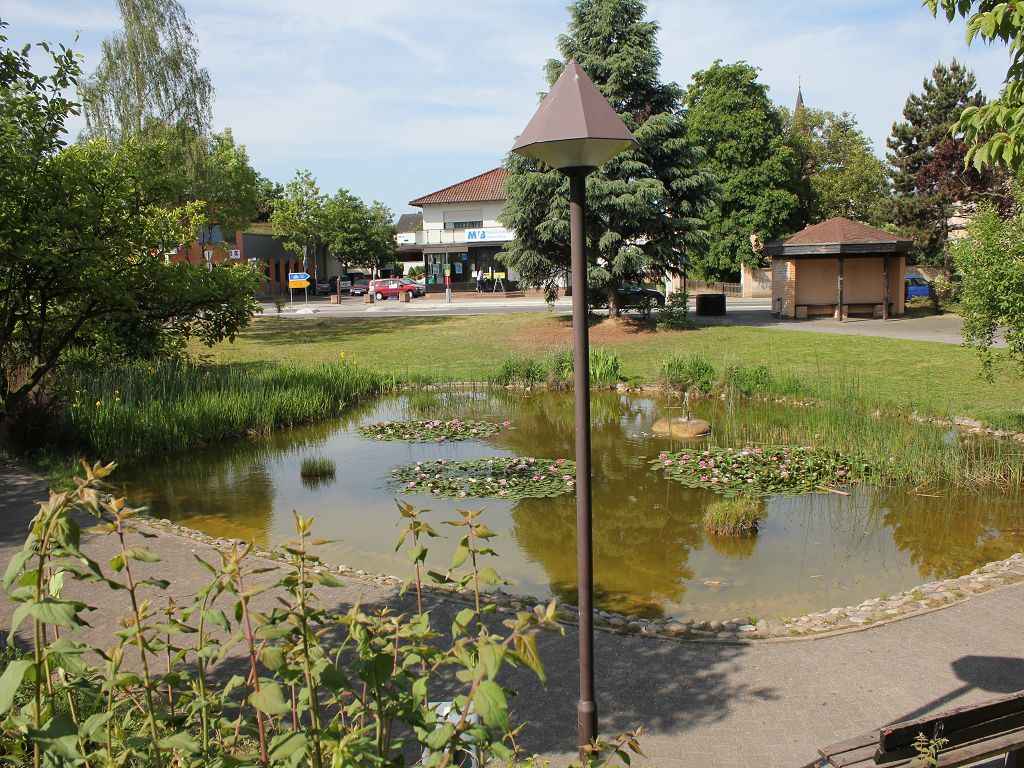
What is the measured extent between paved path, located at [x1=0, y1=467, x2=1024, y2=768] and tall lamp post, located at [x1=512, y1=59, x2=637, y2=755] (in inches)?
40.8

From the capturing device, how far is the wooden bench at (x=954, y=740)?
358cm

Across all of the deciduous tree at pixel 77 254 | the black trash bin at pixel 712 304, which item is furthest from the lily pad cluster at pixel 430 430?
the black trash bin at pixel 712 304

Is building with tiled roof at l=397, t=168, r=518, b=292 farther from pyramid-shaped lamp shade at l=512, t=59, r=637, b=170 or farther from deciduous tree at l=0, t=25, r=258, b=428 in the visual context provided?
pyramid-shaped lamp shade at l=512, t=59, r=637, b=170

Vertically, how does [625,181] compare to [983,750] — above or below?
above

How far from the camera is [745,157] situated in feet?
144

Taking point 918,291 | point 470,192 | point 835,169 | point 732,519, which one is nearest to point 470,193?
point 470,192

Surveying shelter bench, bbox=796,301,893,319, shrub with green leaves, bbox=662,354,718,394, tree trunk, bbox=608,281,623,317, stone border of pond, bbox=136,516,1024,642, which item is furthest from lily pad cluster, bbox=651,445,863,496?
shelter bench, bbox=796,301,893,319

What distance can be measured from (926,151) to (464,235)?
92.9 feet

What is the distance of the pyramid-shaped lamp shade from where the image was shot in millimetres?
3771

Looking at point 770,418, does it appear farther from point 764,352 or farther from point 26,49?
point 26,49

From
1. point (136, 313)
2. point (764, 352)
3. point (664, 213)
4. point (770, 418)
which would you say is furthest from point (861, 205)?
point (136, 313)

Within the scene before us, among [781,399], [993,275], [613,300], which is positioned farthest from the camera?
[613,300]

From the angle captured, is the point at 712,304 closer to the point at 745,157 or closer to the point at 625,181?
the point at 625,181

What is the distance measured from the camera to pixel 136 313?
13234 millimetres
